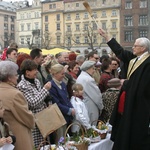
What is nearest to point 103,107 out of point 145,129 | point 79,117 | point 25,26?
point 79,117

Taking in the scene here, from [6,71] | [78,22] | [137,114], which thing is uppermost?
[78,22]

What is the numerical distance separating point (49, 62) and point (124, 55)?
1770mm

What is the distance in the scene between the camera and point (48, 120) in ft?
16.3

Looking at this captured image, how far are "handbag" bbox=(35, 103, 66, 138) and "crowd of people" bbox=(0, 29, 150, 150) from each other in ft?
0.48

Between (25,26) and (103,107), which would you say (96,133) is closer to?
(103,107)

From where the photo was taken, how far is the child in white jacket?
5.68m

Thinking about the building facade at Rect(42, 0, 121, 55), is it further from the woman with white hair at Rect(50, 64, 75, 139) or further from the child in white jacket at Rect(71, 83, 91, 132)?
the woman with white hair at Rect(50, 64, 75, 139)

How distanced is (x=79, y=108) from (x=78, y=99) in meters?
0.19

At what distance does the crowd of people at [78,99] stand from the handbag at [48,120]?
145 millimetres

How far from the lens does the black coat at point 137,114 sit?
4.73m

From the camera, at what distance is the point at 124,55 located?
599 cm

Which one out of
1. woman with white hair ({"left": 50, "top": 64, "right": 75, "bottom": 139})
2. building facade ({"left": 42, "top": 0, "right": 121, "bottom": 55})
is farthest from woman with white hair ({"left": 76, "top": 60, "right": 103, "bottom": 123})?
building facade ({"left": 42, "top": 0, "right": 121, "bottom": 55})

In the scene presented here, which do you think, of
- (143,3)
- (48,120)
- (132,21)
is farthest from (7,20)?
(48,120)

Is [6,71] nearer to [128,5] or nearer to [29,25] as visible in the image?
[128,5]
